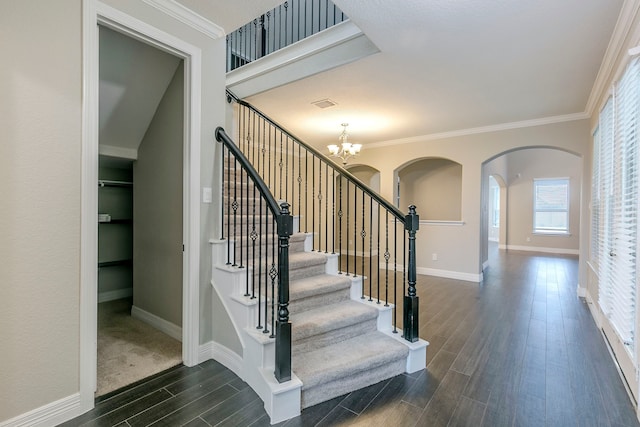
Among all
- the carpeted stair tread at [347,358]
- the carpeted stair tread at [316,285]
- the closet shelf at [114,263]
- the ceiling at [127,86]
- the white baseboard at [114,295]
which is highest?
the ceiling at [127,86]

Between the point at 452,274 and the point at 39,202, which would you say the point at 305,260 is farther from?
the point at 452,274

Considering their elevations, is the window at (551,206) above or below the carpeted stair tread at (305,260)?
above

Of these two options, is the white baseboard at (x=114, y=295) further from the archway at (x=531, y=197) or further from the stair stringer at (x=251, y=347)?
the archway at (x=531, y=197)

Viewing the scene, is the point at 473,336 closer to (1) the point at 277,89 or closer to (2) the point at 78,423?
(2) the point at 78,423

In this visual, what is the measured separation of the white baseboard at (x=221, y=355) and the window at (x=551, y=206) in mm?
10076

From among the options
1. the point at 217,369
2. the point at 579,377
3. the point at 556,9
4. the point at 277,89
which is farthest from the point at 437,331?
the point at 277,89

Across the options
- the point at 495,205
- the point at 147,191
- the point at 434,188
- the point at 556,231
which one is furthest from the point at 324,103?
the point at 495,205

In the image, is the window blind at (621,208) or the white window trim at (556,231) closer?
the window blind at (621,208)

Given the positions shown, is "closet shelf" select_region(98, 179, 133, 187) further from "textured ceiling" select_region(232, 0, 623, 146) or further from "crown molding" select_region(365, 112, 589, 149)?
"crown molding" select_region(365, 112, 589, 149)

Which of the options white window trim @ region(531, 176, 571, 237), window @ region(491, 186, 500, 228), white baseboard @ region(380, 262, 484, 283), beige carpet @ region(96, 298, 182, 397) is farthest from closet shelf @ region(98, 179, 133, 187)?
window @ region(491, 186, 500, 228)

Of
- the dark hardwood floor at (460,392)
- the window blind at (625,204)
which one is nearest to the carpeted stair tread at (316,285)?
the dark hardwood floor at (460,392)

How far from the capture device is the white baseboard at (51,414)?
5.22ft

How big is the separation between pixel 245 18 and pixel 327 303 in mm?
2470

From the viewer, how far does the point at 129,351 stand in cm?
253
